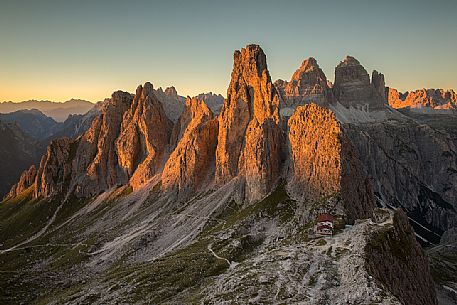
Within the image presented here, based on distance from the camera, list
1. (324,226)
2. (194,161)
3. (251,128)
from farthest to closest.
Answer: (194,161) → (251,128) → (324,226)

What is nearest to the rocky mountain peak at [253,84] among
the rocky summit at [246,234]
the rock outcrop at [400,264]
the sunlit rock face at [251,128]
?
the sunlit rock face at [251,128]

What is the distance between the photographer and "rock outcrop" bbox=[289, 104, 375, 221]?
373ft

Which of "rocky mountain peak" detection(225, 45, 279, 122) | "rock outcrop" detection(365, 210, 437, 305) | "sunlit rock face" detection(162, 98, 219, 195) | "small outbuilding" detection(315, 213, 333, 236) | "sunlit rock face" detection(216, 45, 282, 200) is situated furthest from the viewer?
"sunlit rock face" detection(162, 98, 219, 195)

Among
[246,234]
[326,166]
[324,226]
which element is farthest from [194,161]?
[324,226]

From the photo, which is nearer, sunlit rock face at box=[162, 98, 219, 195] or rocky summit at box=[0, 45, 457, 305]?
rocky summit at box=[0, 45, 457, 305]

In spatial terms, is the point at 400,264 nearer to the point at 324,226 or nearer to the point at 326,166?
the point at 324,226

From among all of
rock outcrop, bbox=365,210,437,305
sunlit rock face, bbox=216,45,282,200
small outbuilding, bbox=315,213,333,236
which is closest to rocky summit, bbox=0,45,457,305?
small outbuilding, bbox=315,213,333,236

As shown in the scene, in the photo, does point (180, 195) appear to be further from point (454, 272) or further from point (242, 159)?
point (454, 272)

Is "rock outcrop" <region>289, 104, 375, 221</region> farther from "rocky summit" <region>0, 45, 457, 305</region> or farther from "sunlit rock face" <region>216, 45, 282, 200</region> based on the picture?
"sunlit rock face" <region>216, 45, 282, 200</region>

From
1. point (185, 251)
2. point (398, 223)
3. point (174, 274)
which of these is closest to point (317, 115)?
point (398, 223)

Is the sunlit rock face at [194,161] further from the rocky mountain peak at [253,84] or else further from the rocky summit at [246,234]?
the rocky mountain peak at [253,84]

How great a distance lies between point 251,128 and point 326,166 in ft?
150

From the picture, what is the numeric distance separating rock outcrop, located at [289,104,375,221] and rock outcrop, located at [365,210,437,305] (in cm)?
1896

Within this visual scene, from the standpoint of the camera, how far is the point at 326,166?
118m
